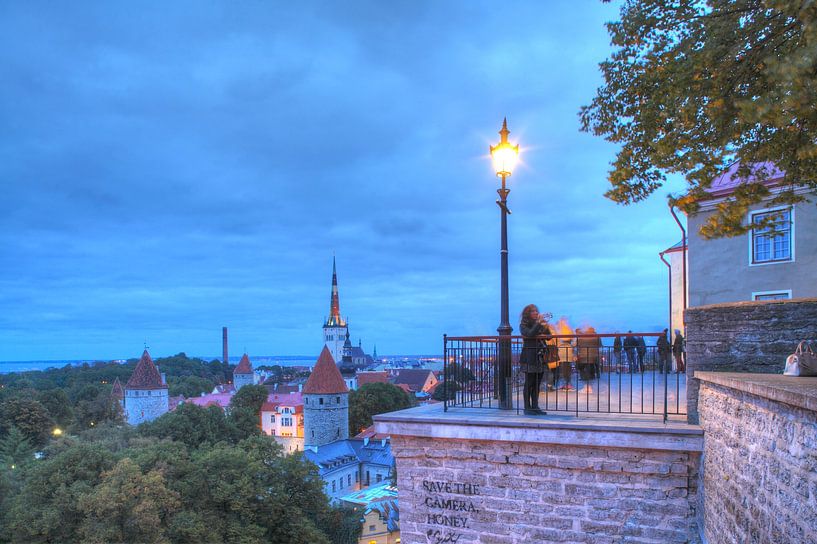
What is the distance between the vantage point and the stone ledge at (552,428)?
4887 millimetres

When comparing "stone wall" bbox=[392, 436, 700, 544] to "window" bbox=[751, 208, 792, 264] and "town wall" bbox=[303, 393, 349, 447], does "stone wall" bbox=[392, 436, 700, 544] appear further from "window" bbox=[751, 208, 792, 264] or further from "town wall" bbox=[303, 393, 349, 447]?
"town wall" bbox=[303, 393, 349, 447]

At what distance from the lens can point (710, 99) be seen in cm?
515

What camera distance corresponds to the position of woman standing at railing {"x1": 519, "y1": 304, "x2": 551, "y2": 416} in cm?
597

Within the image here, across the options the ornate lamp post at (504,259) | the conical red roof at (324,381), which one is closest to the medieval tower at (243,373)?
the conical red roof at (324,381)

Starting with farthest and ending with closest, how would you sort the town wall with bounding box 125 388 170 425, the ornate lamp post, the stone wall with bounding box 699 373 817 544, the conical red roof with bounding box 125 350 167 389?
A: the conical red roof with bounding box 125 350 167 389 < the town wall with bounding box 125 388 170 425 < the ornate lamp post < the stone wall with bounding box 699 373 817 544

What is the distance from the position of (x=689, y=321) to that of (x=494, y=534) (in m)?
2.85

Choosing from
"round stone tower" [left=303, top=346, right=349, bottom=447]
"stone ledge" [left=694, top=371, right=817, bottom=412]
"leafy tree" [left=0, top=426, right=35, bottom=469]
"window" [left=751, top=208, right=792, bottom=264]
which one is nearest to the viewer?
"stone ledge" [left=694, top=371, right=817, bottom=412]

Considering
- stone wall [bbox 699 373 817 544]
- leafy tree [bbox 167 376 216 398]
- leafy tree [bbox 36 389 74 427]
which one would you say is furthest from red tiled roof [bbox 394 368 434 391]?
stone wall [bbox 699 373 817 544]

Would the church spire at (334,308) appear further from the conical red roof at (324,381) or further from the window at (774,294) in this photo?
the window at (774,294)

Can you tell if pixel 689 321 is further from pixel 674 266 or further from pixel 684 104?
pixel 674 266

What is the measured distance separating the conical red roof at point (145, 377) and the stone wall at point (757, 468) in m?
63.4

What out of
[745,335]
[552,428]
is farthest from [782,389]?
[552,428]

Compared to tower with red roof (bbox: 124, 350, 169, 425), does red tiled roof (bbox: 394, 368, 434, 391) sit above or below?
below

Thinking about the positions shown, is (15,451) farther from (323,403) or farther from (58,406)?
(323,403)
